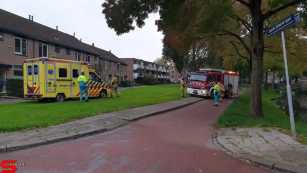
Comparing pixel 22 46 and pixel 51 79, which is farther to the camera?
pixel 22 46

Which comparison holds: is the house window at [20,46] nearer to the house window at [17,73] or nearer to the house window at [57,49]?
the house window at [17,73]

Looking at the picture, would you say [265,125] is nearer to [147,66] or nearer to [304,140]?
[304,140]

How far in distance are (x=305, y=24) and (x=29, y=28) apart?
1332 inches

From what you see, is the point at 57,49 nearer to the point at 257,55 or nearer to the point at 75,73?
the point at 75,73

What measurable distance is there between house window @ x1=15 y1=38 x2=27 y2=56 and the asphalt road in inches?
1139

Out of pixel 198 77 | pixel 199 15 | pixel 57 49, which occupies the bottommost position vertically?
pixel 198 77

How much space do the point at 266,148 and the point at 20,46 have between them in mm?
33448

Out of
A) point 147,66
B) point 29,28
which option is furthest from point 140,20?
point 147,66

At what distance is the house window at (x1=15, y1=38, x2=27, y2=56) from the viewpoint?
1506 inches

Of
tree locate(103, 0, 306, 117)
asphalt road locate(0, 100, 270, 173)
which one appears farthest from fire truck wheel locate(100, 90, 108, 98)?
asphalt road locate(0, 100, 270, 173)

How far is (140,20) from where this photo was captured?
1902 cm

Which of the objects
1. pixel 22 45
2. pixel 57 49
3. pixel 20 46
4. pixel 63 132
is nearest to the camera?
pixel 63 132

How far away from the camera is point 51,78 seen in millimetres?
23438

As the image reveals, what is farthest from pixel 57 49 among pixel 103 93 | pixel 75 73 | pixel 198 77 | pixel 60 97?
pixel 60 97
